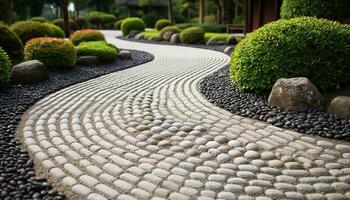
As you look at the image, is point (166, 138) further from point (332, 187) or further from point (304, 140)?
point (332, 187)

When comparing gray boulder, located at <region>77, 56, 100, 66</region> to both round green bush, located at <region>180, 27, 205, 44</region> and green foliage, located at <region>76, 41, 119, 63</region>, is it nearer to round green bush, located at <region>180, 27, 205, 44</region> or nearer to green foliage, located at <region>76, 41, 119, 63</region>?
green foliage, located at <region>76, 41, 119, 63</region>

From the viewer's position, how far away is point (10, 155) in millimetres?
4309

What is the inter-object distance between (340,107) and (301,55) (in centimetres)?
127

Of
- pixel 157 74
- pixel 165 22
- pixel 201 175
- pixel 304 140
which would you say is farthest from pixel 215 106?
pixel 165 22

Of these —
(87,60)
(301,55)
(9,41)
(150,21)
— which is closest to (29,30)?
(9,41)

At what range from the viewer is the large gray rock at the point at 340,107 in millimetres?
5196

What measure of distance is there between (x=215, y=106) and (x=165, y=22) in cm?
2356

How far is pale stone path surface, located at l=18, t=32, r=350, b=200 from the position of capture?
350 centimetres

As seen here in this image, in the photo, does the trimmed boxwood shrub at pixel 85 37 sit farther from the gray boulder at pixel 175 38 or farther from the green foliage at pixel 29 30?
the gray boulder at pixel 175 38

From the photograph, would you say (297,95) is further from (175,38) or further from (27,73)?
(175,38)

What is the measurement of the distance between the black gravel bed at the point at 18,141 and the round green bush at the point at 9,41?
5.94 feet

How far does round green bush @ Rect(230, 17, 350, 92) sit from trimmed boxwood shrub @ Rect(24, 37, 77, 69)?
5621 mm

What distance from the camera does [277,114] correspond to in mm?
5527

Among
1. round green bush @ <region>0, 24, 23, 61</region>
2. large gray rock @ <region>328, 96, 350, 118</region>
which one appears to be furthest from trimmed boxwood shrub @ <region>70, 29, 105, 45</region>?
large gray rock @ <region>328, 96, 350, 118</region>
